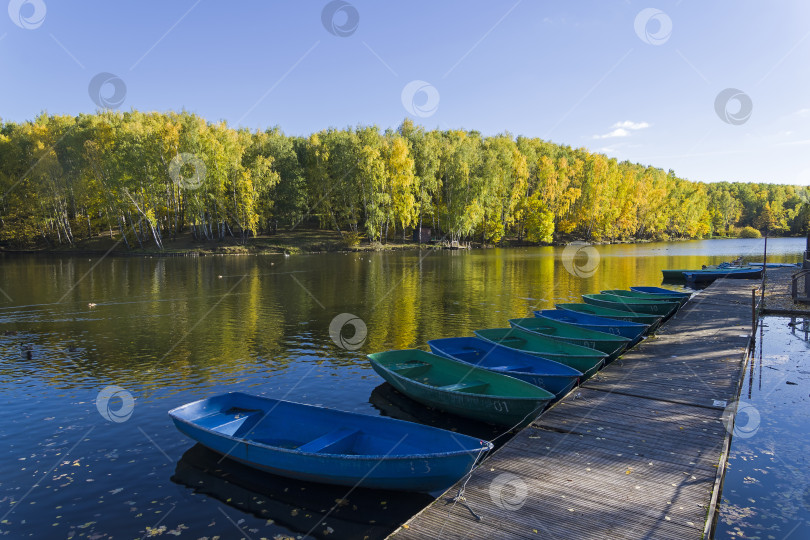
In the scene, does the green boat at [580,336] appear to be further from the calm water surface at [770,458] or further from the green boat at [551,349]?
the calm water surface at [770,458]

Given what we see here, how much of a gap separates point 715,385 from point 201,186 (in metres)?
75.1

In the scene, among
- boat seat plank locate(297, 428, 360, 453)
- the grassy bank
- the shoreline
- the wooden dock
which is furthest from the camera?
the grassy bank

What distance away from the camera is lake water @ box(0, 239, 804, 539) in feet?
29.9

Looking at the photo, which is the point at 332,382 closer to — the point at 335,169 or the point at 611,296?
the point at 611,296

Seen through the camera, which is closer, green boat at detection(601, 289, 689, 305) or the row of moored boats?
the row of moored boats

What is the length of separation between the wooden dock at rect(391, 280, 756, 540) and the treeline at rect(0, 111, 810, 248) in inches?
2733

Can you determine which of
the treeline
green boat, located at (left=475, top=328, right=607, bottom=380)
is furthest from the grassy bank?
green boat, located at (left=475, top=328, right=607, bottom=380)

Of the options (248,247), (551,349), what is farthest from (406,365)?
(248,247)

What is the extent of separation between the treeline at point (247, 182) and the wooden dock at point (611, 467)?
69.4 meters

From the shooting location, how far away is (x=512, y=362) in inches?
620

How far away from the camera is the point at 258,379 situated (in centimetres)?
1722

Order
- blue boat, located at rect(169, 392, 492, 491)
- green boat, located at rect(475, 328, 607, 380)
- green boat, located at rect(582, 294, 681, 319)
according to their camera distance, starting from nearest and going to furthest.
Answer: blue boat, located at rect(169, 392, 492, 491), green boat, located at rect(475, 328, 607, 380), green boat, located at rect(582, 294, 681, 319)

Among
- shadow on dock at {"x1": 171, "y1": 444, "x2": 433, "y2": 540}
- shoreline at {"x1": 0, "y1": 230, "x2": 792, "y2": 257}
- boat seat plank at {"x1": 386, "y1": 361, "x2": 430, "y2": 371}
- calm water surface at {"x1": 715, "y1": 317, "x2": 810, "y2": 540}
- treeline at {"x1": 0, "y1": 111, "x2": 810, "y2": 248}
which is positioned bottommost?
shadow on dock at {"x1": 171, "y1": 444, "x2": 433, "y2": 540}

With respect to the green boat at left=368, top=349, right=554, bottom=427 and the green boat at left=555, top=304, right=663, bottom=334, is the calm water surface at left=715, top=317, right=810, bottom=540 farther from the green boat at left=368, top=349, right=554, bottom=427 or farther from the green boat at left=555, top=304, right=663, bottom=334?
the green boat at left=555, top=304, right=663, bottom=334
